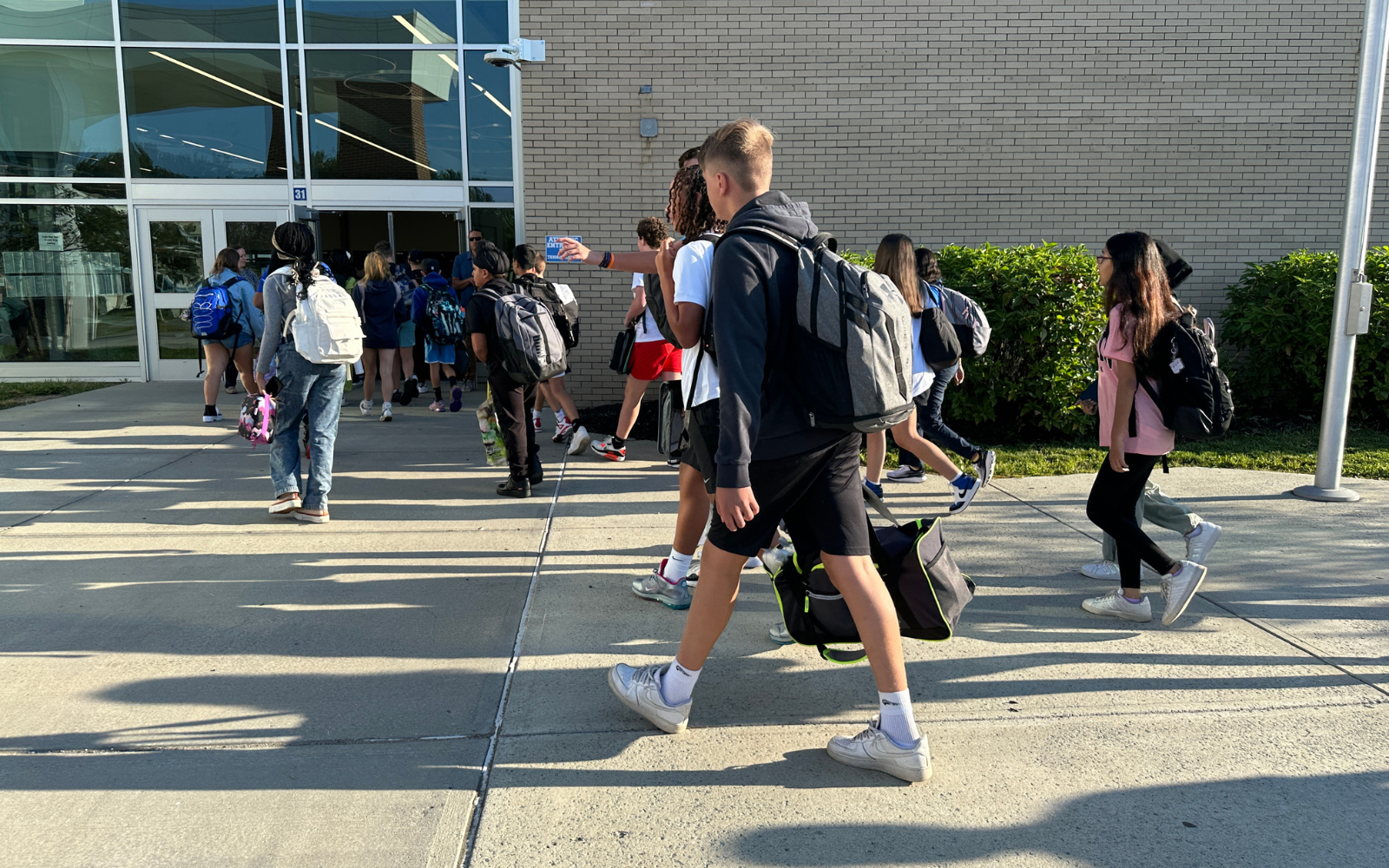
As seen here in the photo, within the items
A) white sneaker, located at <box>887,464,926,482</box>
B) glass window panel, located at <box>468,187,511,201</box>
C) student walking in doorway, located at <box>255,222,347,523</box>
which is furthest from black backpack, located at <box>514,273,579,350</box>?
glass window panel, located at <box>468,187,511,201</box>

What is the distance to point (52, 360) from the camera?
12.9 m

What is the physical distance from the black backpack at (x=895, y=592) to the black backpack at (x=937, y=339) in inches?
105

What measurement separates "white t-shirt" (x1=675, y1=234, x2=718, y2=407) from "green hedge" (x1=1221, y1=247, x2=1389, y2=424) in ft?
25.7

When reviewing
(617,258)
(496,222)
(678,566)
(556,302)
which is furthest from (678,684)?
(496,222)

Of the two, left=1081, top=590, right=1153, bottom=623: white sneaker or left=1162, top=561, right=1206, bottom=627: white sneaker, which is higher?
left=1162, top=561, right=1206, bottom=627: white sneaker

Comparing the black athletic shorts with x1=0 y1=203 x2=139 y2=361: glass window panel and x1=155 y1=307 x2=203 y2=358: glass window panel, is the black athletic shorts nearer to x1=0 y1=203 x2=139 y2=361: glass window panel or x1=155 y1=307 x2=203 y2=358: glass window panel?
x1=155 y1=307 x2=203 y2=358: glass window panel

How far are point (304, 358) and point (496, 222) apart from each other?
24.8 ft

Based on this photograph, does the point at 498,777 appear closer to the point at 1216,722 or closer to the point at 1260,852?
the point at 1260,852

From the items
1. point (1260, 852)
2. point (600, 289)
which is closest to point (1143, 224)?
point (600, 289)

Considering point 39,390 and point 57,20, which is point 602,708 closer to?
point 39,390

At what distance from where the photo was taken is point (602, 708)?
3377 millimetres

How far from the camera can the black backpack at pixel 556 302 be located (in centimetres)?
703

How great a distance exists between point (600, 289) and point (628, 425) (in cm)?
320

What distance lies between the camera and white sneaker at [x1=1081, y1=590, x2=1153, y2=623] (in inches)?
165
